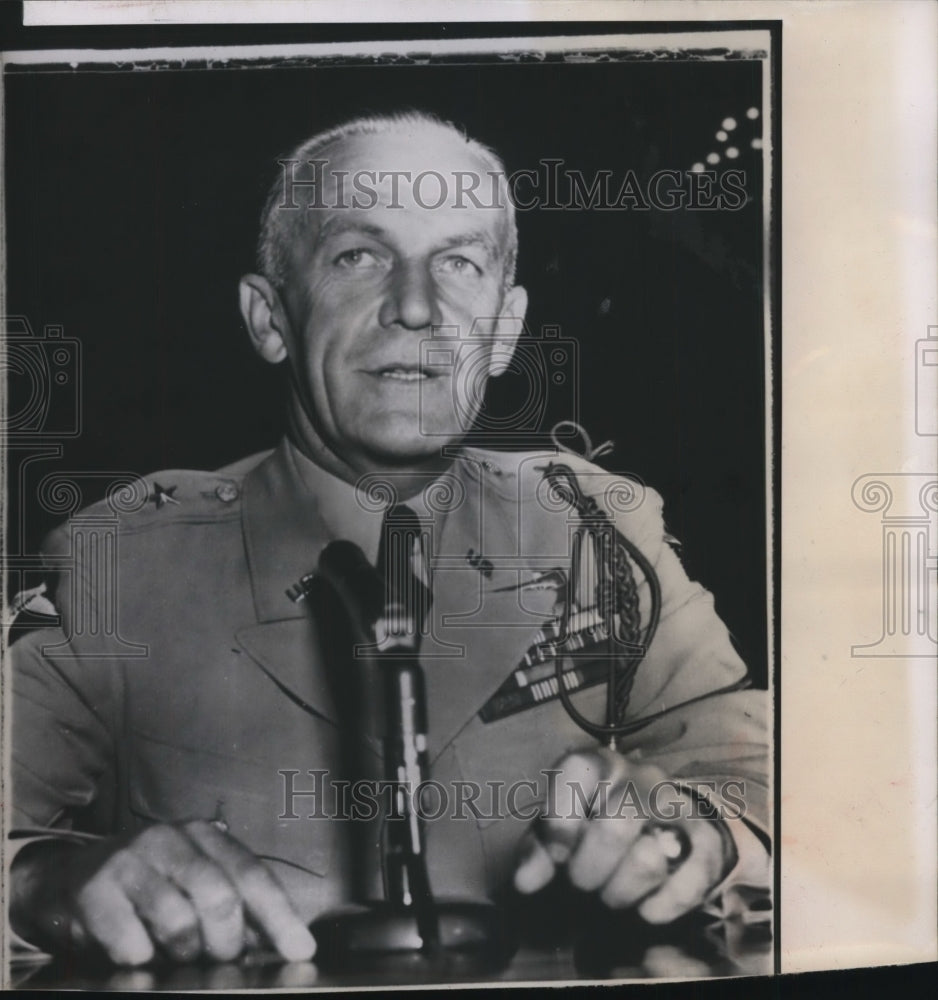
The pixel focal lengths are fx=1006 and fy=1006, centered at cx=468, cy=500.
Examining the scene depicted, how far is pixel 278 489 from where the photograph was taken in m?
1.97

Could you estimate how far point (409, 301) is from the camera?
1.96m

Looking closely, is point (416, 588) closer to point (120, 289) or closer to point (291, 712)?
point (291, 712)

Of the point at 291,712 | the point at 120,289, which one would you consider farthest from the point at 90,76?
the point at 291,712

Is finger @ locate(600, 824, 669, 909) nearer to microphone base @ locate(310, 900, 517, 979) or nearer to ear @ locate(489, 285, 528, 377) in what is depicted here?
microphone base @ locate(310, 900, 517, 979)

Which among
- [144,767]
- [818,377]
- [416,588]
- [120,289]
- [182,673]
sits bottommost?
[144,767]

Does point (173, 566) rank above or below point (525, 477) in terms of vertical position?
below

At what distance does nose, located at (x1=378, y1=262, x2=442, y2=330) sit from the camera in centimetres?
195

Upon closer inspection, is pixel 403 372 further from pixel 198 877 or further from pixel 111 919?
pixel 111 919

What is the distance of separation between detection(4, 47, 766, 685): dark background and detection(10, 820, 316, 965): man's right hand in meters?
0.62

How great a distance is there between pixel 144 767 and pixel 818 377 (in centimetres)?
153

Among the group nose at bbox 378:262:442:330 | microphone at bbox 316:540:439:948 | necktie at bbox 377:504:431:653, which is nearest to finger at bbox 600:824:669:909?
microphone at bbox 316:540:439:948

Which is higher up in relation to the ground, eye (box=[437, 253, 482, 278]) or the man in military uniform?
eye (box=[437, 253, 482, 278])

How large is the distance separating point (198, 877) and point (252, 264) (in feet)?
3.92

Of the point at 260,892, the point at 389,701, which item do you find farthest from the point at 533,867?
the point at 260,892
